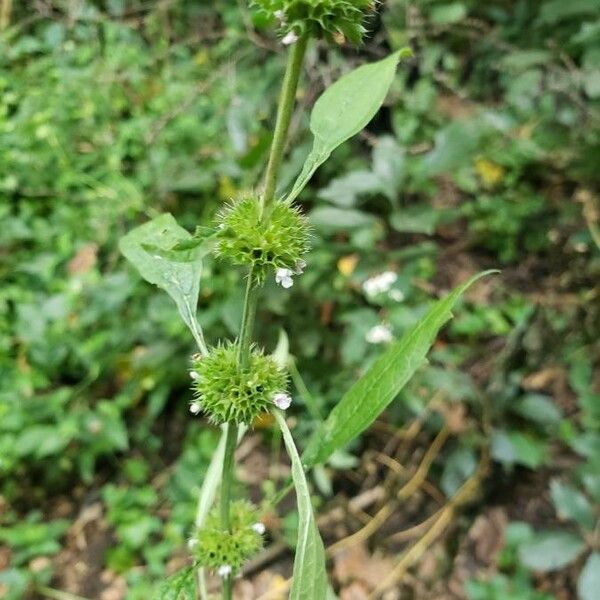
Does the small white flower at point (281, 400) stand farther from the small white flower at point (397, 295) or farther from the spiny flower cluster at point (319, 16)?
the small white flower at point (397, 295)

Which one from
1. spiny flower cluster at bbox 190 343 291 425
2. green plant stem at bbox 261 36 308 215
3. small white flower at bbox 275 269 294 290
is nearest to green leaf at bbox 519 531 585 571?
spiny flower cluster at bbox 190 343 291 425

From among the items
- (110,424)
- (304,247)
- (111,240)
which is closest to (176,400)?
(110,424)

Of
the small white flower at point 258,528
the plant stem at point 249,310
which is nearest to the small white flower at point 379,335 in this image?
the small white flower at point 258,528

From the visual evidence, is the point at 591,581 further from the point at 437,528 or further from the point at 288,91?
the point at 288,91

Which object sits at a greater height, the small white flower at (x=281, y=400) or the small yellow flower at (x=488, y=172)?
the small white flower at (x=281, y=400)

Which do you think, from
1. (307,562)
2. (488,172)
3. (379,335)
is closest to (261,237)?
(307,562)
